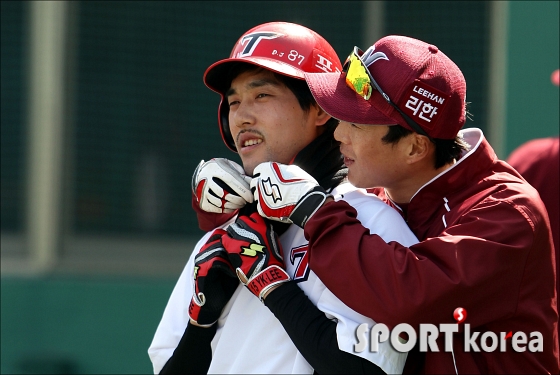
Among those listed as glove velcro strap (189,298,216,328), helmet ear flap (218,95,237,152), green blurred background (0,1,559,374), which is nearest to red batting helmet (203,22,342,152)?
helmet ear flap (218,95,237,152)

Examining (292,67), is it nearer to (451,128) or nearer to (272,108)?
(272,108)

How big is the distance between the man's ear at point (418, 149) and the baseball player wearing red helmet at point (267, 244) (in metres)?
0.15

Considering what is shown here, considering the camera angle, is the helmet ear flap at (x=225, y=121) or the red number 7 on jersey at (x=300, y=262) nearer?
the red number 7 on jersey at (x=300, y=262)

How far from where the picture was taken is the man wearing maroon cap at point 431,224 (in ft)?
6.03

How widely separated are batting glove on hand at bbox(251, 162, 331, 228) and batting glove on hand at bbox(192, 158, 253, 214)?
3.3 inches

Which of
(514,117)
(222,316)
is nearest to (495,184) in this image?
(222,316)

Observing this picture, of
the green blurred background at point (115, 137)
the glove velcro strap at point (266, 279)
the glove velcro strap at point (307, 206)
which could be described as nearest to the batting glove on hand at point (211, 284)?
the glove velcro strap at point (266, 279)

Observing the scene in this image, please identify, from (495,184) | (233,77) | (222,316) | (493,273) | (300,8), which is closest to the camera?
(493,273)

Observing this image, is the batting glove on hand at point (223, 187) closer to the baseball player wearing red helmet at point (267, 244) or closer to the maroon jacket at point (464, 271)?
the baseball player wearing red helmet at point (267, 244)

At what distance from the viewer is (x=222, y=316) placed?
2295mm

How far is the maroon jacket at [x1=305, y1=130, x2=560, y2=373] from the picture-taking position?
1.83m

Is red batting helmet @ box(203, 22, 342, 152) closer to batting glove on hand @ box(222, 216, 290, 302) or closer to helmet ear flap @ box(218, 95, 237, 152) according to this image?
helmet ear flap @ box(218, 95, 237, 152)

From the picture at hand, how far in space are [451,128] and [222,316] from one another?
2.68 feet
